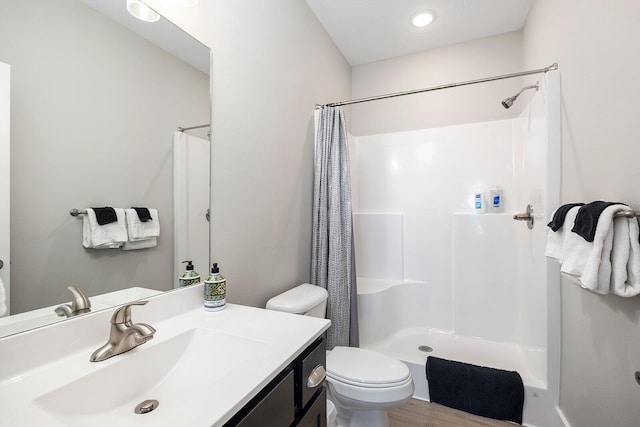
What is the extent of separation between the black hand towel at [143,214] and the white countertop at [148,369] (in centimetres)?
27

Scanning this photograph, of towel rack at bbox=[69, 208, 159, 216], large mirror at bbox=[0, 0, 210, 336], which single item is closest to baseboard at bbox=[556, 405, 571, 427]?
large mirror at bbox=[0, 0, 210, 336]

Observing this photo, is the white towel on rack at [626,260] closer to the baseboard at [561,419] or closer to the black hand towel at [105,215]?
Answer: the baseboard at [561,419]

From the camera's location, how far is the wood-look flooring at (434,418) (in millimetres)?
1632

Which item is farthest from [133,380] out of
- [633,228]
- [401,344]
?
[401,344]

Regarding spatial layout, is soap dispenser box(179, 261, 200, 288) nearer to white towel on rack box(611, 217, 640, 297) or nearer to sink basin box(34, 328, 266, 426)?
sink basin box(34, 328, 266, 426)

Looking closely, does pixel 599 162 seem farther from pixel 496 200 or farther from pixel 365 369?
pixel 365 369

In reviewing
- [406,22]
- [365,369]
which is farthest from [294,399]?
[406,22]

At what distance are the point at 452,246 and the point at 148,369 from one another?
229cm

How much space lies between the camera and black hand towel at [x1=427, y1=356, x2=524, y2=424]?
64.2 inches

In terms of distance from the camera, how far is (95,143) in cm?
84

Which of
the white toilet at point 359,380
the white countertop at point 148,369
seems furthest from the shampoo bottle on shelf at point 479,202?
Result: the white countertop at point 148,369

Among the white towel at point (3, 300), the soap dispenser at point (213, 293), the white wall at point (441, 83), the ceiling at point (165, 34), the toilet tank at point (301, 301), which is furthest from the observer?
the white wall at point (441, 83)

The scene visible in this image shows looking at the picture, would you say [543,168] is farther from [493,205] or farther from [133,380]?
[133,380]

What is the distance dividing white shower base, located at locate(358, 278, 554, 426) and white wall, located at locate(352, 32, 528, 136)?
59.1 inches
